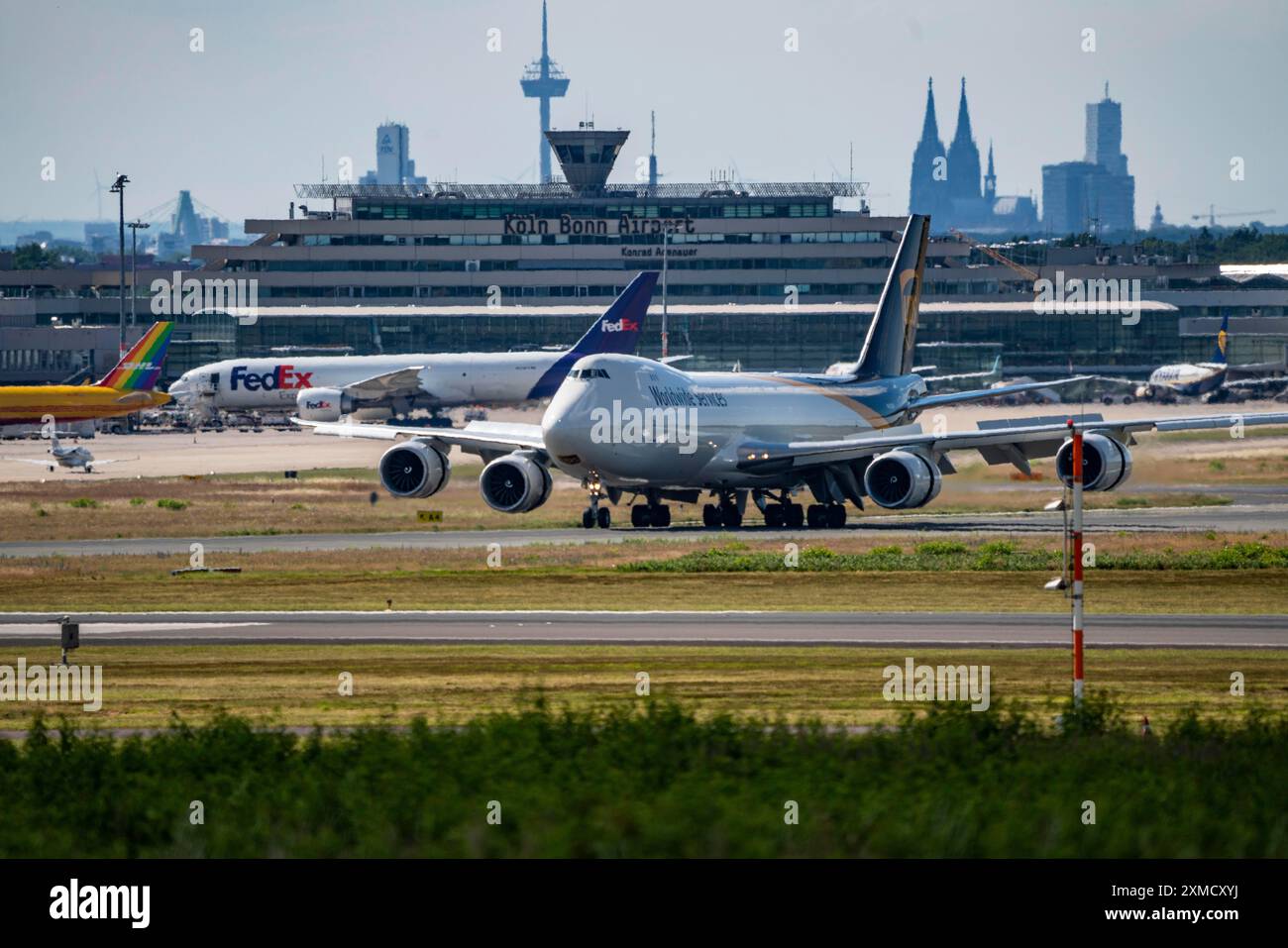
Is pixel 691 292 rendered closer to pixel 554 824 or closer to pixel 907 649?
pixel 907 649

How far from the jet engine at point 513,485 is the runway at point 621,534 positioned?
1.07m

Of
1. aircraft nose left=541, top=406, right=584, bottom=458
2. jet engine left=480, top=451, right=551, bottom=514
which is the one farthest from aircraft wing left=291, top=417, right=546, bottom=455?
aircraft nose left=541, top=406, right=584, bottom=458

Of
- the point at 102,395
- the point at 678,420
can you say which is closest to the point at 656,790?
the point at 678,420

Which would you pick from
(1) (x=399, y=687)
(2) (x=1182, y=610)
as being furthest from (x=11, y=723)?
(2) (x=1182, y=610)

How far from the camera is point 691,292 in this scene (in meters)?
193

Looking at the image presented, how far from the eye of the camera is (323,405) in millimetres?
131875

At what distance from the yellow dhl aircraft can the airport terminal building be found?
181 feet

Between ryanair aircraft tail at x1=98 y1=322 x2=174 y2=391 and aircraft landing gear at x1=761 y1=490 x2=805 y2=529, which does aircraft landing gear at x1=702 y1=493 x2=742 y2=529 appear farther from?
ryanair aircraft tail at x1=98 y1=322 x2=174 y2=391

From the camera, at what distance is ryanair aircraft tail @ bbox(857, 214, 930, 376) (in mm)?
77250

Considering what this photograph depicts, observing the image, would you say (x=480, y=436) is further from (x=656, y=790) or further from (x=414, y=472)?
(x=656, y=790)

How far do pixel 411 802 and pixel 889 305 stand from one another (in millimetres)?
61335

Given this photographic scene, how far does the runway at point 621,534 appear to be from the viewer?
60.5 meters

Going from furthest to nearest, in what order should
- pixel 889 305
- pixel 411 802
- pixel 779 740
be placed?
pixel 889 305 < pixel 779 740 < pixel 411 802
